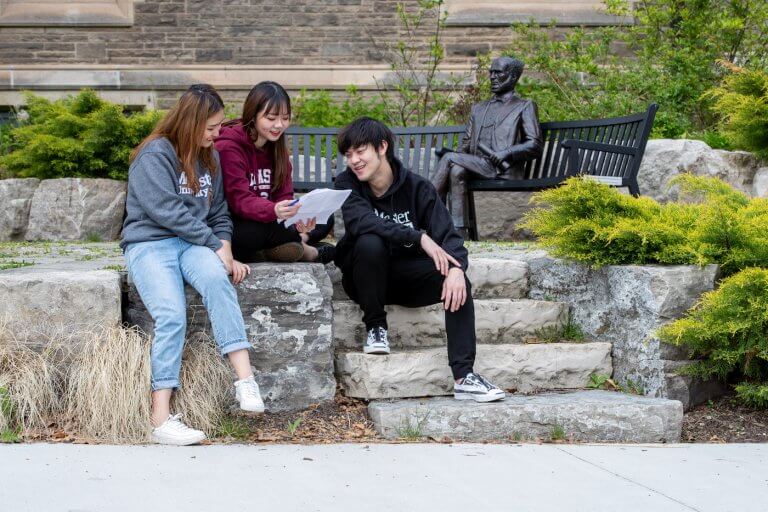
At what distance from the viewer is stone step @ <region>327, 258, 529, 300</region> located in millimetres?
4676

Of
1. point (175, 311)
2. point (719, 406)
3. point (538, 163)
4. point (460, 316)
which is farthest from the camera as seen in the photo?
point (538, 163)

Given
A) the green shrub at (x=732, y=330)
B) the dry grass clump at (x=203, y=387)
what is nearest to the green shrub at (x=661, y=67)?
the green shrub at (x=732, y=330)

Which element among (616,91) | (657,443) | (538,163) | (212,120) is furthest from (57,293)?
(616,91)

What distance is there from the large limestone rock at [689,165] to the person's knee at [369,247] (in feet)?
13.2

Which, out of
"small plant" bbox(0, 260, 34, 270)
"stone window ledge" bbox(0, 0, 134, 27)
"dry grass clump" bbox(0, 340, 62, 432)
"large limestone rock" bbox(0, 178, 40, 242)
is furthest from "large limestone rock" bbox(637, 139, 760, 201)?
"stone window ledge" bbox(0, 0, 134, 27)

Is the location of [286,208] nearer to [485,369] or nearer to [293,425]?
[293,425]

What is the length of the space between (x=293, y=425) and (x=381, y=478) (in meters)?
0.75

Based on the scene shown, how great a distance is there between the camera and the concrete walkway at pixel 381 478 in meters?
2.82

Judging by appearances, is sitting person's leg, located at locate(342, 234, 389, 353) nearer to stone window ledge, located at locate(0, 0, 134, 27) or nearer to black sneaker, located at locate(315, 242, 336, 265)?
black sneaker, located at locate(315, 242, 336, 265)

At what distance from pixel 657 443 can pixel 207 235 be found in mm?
2091

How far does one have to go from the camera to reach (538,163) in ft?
22.9

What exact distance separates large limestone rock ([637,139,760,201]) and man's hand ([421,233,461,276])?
12.6 feet

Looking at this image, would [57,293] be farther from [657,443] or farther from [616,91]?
[616,91]

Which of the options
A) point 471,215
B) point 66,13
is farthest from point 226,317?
point 66,13
